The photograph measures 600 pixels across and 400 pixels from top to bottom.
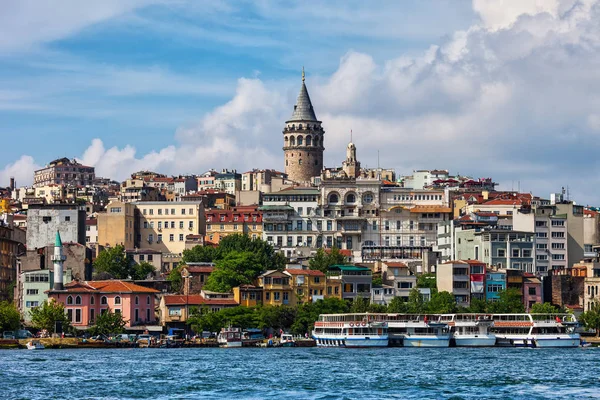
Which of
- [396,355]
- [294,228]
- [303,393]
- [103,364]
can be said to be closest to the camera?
[303,393]

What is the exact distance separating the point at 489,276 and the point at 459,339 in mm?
14475

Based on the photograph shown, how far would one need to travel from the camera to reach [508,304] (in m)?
107

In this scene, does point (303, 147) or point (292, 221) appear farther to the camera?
point (303, 147)

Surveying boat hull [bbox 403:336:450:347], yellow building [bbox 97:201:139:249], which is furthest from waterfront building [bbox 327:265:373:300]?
yellow building [bbox 97:201:139:249]

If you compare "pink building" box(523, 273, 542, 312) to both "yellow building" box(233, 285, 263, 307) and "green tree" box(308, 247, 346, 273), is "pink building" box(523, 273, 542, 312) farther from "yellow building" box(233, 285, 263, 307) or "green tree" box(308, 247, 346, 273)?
"yellow building" box(233, 285, 263, 307)

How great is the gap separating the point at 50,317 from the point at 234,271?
20.1 metres

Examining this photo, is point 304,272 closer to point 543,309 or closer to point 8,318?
point 543,309

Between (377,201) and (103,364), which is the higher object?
(377,201)

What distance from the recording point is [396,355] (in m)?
87.2

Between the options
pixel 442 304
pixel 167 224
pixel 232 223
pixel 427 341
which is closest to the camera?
pixel 427 341

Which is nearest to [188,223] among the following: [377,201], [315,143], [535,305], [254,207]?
[254,207]

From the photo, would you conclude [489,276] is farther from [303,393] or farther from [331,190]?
[303,393]

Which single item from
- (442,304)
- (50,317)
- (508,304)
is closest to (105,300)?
(50,317)

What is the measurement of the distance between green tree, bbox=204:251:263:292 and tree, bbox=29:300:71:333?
47.3 ft
